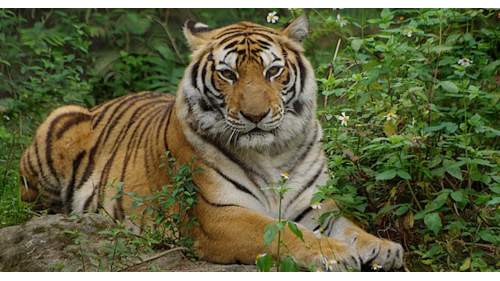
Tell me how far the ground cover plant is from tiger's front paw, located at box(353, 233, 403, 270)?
9 centimetres

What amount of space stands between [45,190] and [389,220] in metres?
1.88

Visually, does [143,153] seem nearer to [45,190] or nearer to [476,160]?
[45,190]

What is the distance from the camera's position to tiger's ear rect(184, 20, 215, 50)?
359 centimetres

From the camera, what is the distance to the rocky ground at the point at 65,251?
3130 millimetres

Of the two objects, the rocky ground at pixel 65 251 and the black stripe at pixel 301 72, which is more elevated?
the black stripe at pixel 301 72

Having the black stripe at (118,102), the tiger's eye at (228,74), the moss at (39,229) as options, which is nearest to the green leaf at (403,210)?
the tiger's eye at (228,74)

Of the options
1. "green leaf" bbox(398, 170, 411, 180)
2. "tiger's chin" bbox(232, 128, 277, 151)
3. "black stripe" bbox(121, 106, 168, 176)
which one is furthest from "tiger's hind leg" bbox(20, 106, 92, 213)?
"green leaf" bbox(398, 170, 411, 180)

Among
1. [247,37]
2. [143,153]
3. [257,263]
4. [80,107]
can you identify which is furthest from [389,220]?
[80,107]

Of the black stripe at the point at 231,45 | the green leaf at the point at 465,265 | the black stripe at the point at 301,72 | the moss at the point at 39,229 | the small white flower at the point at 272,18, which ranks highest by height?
the small white flower at the point at 272,18

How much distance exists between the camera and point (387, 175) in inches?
123

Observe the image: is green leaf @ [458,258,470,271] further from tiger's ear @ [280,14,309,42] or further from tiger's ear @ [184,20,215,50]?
tiger's ear @ [184,20,215,50]

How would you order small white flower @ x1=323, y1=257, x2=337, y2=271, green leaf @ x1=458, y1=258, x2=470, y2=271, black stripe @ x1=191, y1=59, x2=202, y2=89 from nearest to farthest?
small white flower @ x1=323, y1=257, x2=337, y2=271 → green leaf @ x1=458, y1=258, x2=470, y2=271 → black stripe @ x1=191, y1=59, x2=202, y2=89

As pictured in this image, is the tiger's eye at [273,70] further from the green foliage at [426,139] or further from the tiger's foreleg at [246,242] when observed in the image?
the tiger's foreleg at [246,242]

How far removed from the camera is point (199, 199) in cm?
334
